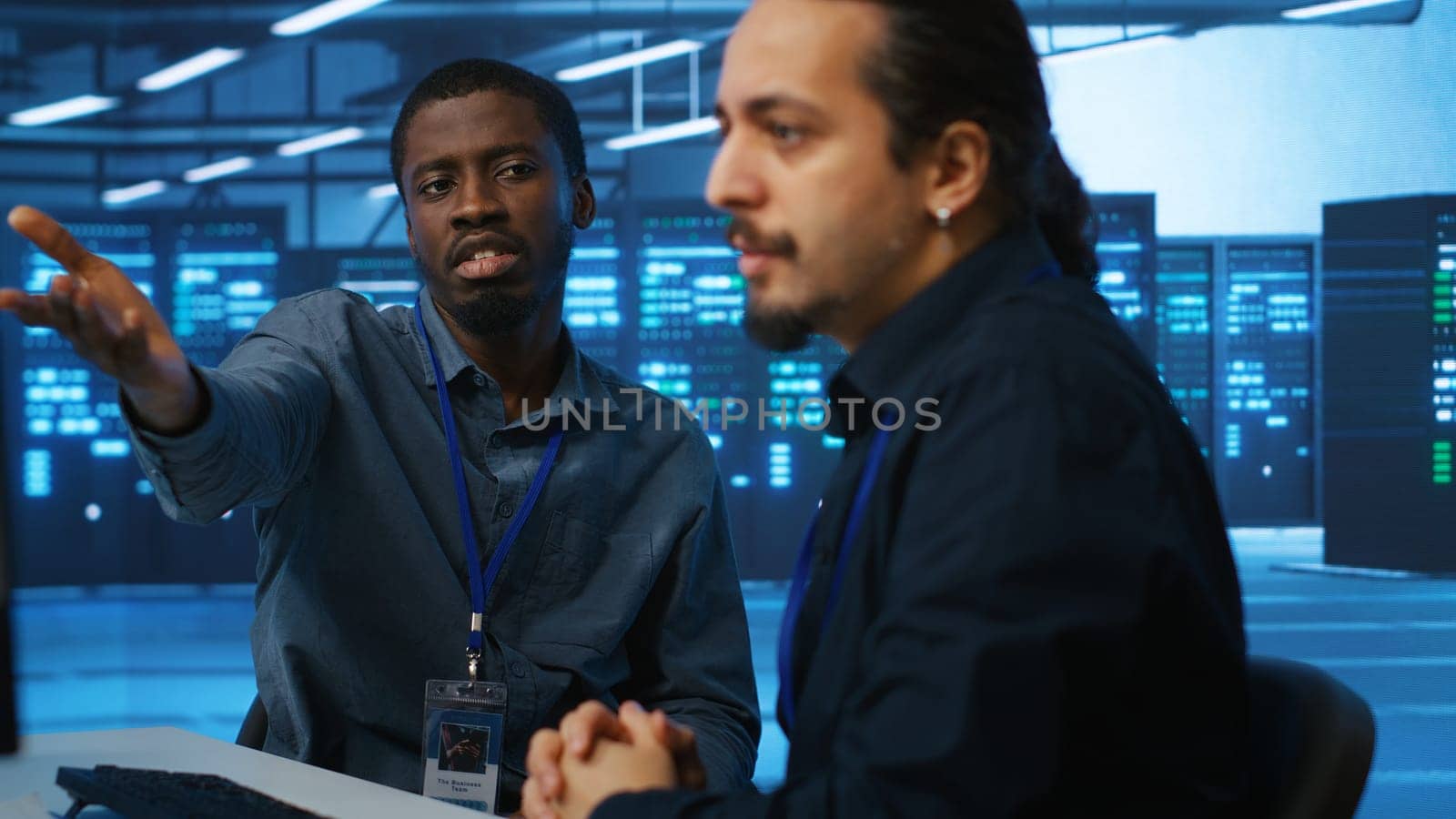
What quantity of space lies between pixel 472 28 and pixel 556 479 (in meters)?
2.96

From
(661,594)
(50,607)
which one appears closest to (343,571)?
(661,594)


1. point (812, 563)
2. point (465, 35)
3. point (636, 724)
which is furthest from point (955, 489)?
point (465, 35)

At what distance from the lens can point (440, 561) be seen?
154 cm

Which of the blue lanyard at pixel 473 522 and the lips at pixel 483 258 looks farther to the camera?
the lips at pixel 483 258

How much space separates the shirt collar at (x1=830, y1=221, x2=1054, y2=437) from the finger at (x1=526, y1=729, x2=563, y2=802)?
1.11ft

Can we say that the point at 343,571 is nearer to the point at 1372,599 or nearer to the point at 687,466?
the point at 687,466

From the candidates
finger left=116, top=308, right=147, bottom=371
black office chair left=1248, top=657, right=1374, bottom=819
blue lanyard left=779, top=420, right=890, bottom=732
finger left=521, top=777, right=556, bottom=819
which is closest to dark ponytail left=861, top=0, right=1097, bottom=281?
blue lanyard left=779, top=420, right=890, bottom=732

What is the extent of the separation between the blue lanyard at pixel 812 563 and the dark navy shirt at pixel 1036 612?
0.03 meters

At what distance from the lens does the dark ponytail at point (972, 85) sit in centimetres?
89

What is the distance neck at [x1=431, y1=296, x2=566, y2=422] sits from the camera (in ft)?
5.52

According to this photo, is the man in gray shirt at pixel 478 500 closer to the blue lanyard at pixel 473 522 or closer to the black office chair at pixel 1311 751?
the blue lanyard at pixel 473 522

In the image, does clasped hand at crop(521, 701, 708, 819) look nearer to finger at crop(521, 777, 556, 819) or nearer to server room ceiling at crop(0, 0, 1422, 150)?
finger at crop(521, 777, 556, 819)

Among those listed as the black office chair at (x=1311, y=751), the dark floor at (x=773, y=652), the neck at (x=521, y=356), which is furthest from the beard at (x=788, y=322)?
the dark floor at (x=773, y=652)

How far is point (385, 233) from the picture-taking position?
13.7ft
